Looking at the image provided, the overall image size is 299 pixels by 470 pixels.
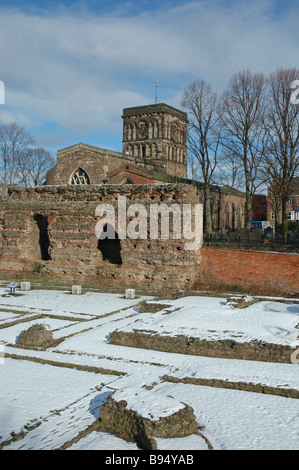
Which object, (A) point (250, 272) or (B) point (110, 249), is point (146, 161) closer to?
(B) point (110, 249)

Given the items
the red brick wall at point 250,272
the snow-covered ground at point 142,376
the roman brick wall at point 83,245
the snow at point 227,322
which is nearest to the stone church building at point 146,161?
the roman brick wall at point 83,245

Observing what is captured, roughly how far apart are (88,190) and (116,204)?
1.67m

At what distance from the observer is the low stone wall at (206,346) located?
866cm

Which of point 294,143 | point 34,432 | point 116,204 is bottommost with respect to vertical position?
point 34,432

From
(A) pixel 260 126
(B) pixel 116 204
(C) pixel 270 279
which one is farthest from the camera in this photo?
(A) pixel 260 126

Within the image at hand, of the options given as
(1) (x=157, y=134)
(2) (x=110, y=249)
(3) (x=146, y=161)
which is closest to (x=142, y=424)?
(2) (x=110, y=249)

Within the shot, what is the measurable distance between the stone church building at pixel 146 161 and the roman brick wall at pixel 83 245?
4451 mm

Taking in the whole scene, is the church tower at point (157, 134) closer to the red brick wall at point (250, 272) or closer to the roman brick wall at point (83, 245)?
the roman brick wall at point (83, 245)

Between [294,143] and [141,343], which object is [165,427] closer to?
[141,343]

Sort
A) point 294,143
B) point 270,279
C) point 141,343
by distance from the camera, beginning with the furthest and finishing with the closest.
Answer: point 294,143
point 270,279
point 141,343

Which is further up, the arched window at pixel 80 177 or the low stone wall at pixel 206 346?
the arched window at pixel 80 177

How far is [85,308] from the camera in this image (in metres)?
13.6

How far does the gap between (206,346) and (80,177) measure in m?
30.6
